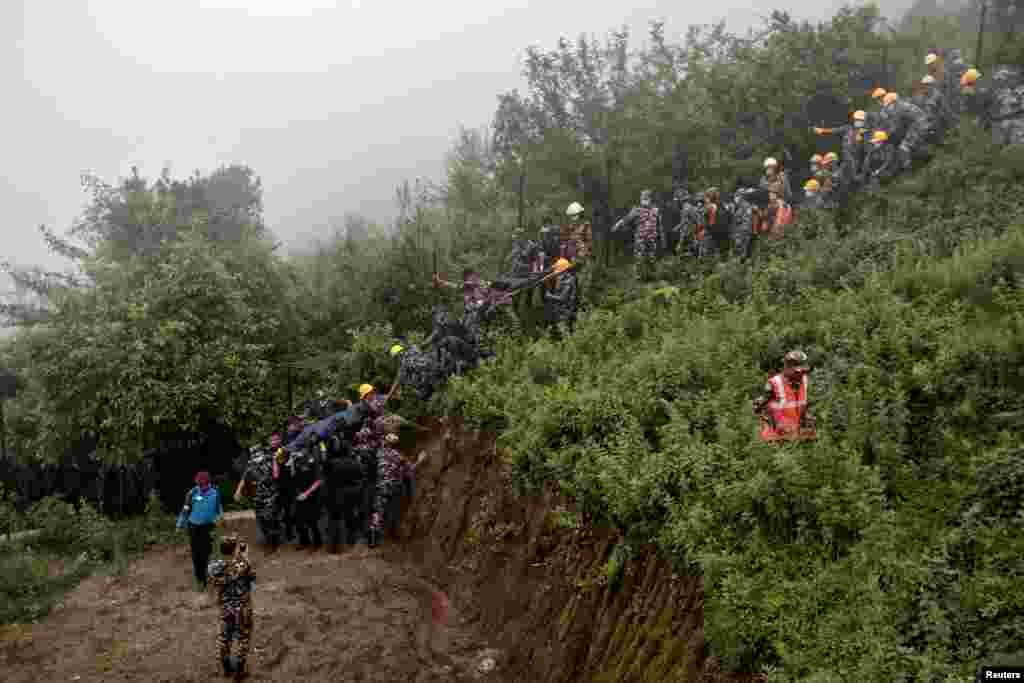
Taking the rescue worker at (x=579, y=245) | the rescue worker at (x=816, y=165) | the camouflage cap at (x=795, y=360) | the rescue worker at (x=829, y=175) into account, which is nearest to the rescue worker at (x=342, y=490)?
the rescue worker at (x=579, y=245)

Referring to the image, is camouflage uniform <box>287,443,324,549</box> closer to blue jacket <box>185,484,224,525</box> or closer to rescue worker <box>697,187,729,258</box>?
blue jacket <box>185,484,224,525</box>

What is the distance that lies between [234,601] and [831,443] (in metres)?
7.21

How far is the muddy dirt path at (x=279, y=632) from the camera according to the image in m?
11.1

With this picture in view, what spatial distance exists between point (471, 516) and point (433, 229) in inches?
428

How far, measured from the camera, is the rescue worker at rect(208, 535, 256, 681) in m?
10.4

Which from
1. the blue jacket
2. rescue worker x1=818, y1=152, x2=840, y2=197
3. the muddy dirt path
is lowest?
the muddy dirt path

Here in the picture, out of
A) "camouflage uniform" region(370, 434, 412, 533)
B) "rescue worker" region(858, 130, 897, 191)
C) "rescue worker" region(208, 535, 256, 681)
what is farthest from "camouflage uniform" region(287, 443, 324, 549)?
"rescue worker" region(858, 130, 897, 191)

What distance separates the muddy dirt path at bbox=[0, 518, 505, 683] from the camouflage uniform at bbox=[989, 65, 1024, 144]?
15652 millimetres

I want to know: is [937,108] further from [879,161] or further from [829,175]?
[829,175]

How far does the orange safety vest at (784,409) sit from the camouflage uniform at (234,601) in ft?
21.0

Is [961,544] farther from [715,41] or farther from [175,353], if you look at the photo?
[715,41]

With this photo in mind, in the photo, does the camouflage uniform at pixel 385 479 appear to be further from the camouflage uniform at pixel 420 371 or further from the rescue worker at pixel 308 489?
the camouflage uniform at pixel 420 371

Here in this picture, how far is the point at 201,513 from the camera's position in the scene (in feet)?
45.7

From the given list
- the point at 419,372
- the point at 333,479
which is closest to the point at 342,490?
the point at 333,479
